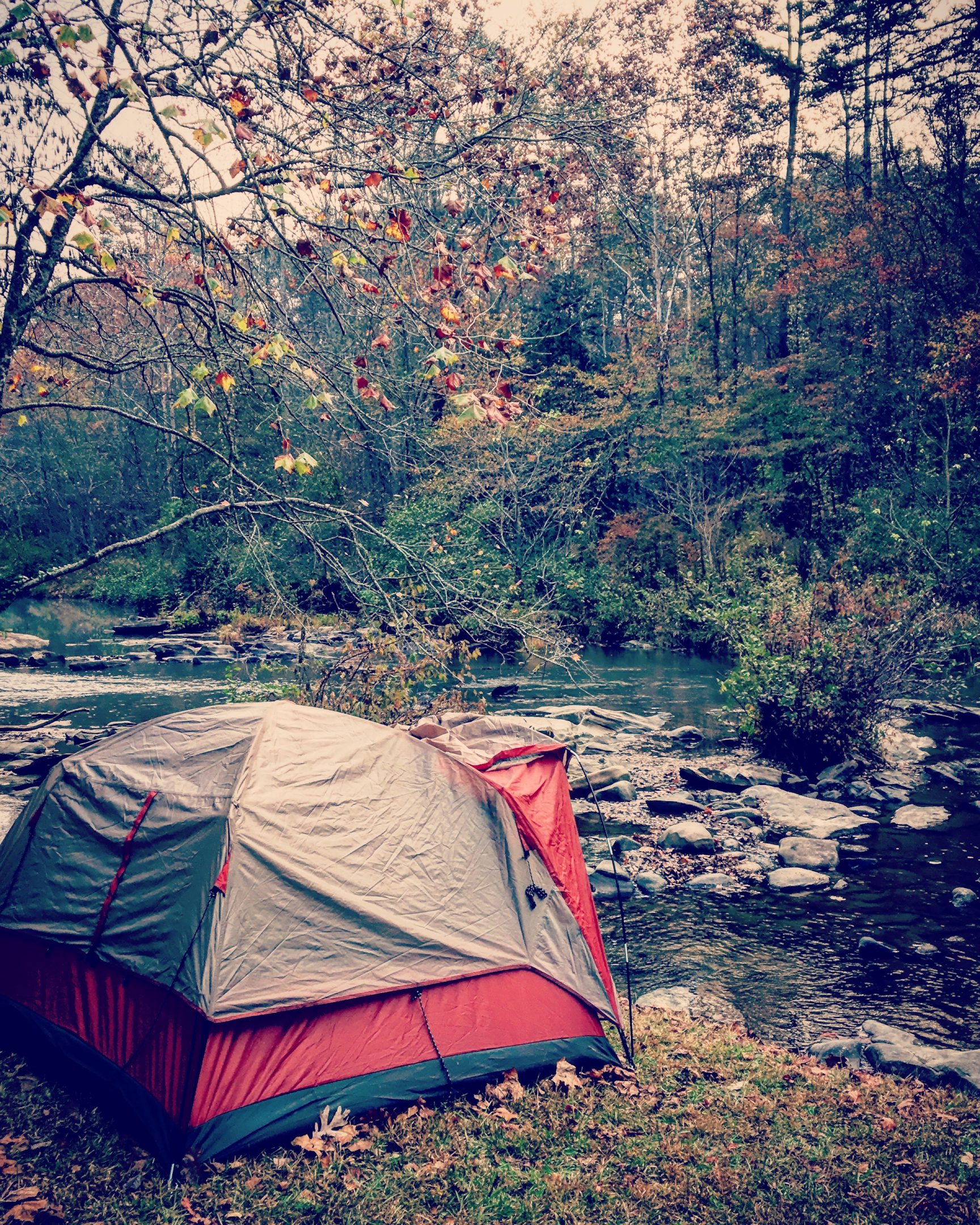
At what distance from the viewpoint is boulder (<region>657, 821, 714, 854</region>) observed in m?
8.83

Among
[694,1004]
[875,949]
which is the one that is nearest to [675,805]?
[875,949]

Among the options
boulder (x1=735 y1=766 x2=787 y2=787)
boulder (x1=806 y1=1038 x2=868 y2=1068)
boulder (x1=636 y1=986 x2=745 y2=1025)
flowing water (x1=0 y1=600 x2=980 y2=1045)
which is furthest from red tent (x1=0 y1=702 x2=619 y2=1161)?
boulder (x1=735 y1=766 x2=787 y2=787)

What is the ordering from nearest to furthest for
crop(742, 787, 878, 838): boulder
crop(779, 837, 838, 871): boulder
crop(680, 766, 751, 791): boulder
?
crop(779, 837, 838, 871): boulder, crop(742, 787, 878, 838): boulder, crop(680, 766, 751, 791): boulder

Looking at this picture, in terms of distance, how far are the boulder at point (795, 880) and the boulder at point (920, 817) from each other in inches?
74.5

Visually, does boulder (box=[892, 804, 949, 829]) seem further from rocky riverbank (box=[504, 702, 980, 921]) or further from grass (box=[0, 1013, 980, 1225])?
grass (box=[0, 1013, 980, 1225])

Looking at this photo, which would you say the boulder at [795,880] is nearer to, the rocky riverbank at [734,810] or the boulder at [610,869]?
the rocky riverbank at [734,810]

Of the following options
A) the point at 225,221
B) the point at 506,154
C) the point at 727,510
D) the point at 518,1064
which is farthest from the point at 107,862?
the point at 727,510

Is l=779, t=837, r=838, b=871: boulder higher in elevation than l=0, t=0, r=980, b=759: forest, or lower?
lower

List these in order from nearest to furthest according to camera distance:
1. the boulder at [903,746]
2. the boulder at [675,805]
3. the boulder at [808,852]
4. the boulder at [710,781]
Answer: the boulder at [808,852]
the boulder at [675,805]
the boulder at [710,781]
the boulder at [903,746]

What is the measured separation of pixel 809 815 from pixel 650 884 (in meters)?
2.79

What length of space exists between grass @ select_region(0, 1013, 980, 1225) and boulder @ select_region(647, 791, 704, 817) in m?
5.31

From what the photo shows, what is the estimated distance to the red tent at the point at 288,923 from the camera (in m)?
4.12

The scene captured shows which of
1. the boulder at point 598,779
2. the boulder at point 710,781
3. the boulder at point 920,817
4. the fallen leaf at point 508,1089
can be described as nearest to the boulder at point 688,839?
the boulder at point 598,779

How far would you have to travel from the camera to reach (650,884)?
795 centimetres
